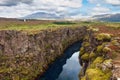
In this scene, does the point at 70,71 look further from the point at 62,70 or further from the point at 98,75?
the point at 98,75

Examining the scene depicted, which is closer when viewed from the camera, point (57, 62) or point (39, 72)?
point (39, 72)

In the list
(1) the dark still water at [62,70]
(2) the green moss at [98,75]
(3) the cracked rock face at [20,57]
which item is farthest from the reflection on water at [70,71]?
(2) the green moss at [98,75]

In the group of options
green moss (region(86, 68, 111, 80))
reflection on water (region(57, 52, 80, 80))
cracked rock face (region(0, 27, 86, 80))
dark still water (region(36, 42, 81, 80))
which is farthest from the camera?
cracked rock face (region(0, 27, 86, 80))

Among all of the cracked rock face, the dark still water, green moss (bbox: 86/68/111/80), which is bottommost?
the dark still water

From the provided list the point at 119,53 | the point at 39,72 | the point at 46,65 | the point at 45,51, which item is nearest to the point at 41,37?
the point at 45,51

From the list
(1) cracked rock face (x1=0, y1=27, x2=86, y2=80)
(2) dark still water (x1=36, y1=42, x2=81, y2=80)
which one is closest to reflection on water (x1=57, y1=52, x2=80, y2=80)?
(2) dark still water (x1=36, y1=42, x2=81, y2=80)

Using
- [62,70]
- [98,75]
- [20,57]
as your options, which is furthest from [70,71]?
[98,75]

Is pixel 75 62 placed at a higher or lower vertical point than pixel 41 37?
lower

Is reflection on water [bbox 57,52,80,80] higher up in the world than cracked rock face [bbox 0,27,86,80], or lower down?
lower down

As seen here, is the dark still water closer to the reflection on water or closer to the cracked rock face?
the reflection on water

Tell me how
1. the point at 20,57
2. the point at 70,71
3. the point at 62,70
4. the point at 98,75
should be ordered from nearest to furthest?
1. the point at 98,75
2. the point at 70,71
3. the point at 20,57
4. the point at 62,70

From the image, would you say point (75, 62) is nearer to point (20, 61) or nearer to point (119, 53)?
point (20, 61)
